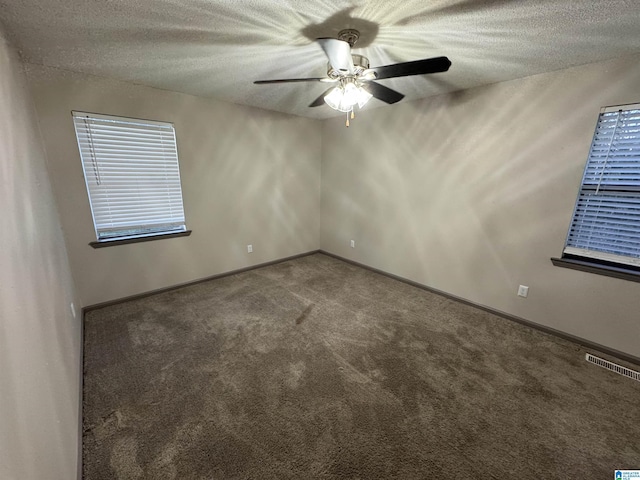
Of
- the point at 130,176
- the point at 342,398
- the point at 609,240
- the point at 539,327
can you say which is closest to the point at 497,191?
the point at 609,240

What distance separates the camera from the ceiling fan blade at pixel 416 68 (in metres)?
1.35

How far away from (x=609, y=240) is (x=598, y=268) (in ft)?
0.77

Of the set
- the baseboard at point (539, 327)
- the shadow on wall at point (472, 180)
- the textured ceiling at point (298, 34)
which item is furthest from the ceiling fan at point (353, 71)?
the baseboard at point (539, 327)

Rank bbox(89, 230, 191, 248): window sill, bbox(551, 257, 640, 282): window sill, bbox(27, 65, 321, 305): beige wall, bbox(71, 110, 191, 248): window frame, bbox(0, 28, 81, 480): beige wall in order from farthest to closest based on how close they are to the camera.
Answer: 1. bbox(89, 230, 191, 248): window sill
2. bbox(71, 110, 191, 248): window frame
3. bbox(27, 65, 321, 305): beige wall
4. bbox(551, 257, 640, 282): window sill
5. bbox(0, 28, 81, 480): beige wall

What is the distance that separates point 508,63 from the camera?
1.97 metres

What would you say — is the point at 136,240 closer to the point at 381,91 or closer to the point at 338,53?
the point at 338,53

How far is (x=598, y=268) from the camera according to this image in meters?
2.04

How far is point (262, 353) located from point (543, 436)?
6.04 ft

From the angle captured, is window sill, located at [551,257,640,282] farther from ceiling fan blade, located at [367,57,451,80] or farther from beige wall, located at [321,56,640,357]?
ceiling fan blade, located at [367,57,451,80]

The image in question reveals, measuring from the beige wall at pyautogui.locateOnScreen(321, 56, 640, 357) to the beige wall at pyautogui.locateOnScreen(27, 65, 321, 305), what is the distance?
1049 millimetres

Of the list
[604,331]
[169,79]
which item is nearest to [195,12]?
[169,79]

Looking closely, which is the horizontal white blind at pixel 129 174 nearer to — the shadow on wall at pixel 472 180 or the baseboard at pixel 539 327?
the shadow on wall at pixel 472 180

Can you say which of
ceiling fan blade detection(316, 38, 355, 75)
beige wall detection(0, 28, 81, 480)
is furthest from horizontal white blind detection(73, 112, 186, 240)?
ceiling fan blade detection(316, 38, 355, 75)

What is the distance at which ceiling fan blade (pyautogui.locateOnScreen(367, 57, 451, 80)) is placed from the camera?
1350 mm
